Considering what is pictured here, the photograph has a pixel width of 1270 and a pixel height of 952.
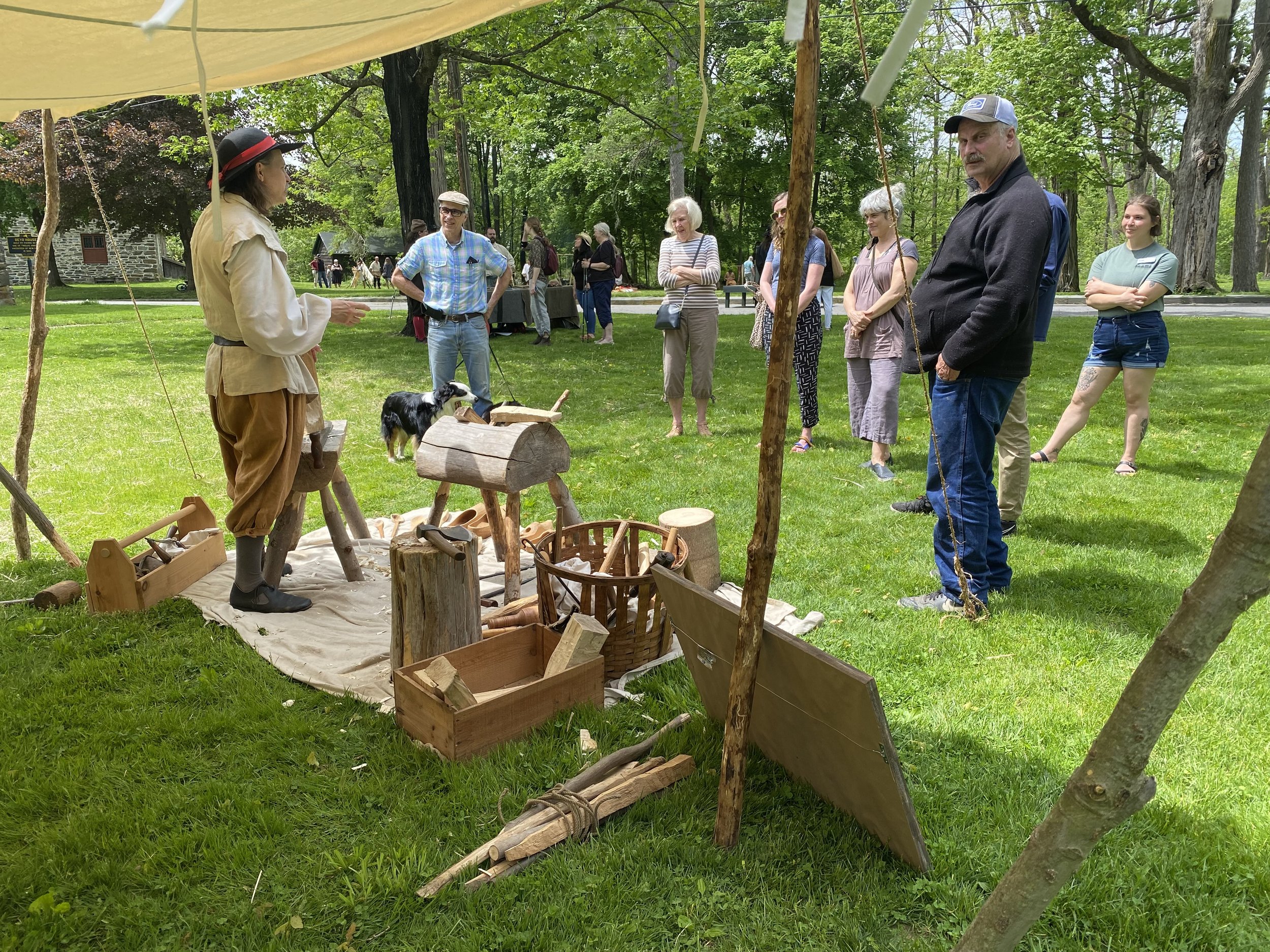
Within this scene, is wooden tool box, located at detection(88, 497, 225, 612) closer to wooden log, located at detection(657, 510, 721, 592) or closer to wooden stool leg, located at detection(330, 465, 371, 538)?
wooden stool leg, located at detection(330, 465, 371, 538)

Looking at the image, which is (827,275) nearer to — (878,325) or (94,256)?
(878,325)

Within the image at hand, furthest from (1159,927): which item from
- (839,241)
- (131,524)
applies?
(839,241)

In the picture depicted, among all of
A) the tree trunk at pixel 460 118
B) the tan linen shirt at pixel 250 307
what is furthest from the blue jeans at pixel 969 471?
the tree trunk at pixel 460 118

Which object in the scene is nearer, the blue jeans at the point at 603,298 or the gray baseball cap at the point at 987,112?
the gray baseball cap at the point at 987,112

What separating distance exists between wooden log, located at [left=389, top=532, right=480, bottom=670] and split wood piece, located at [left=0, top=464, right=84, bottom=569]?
215cm

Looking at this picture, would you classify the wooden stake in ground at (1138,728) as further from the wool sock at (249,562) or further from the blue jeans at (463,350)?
the blue jeans at (463,350)

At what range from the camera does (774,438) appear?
2.18 m

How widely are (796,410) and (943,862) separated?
7.60 m

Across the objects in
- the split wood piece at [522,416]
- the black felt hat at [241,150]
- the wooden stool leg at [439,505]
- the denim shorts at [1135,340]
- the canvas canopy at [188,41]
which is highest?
the canvas canopy at [188,41]

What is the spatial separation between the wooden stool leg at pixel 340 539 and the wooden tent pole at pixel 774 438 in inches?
115

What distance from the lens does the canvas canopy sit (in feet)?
10.9

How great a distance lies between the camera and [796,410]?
9.77 metres

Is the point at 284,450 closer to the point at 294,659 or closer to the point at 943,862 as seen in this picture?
the point at 294,659

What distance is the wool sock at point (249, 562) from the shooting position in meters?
4.20
